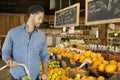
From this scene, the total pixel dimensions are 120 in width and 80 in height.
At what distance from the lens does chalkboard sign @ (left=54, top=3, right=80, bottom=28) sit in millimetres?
6373

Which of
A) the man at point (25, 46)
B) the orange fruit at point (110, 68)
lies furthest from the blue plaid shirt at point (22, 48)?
the orange fruit at point (110, 68)

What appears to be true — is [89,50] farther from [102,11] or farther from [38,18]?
[38,18]

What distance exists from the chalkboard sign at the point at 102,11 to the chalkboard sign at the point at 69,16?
0.71 m

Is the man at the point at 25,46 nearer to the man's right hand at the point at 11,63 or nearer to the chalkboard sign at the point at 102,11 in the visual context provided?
the man's right hand at the point at 11,63

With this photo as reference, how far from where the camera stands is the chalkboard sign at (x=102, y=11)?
4223mm

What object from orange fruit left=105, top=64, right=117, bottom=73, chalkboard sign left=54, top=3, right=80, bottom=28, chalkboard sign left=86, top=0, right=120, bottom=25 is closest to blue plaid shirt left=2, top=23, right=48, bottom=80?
orange fruit left=105, top=64, right=117, bottom=73

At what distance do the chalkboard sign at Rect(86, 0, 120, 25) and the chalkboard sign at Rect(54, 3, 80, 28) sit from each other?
0.71 meters

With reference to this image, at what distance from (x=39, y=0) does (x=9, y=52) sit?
36.4 feet

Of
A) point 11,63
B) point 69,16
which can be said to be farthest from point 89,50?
point 11,63

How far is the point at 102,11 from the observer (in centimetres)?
482

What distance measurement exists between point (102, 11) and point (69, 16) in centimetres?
217

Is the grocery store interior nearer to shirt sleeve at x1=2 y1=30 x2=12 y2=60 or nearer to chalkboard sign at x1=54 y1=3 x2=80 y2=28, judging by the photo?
chalkboard sign at x1=54 y1=3 x2=80 y2=28

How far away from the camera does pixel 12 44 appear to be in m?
2.78

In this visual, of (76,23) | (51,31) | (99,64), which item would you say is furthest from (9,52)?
(51,31)
